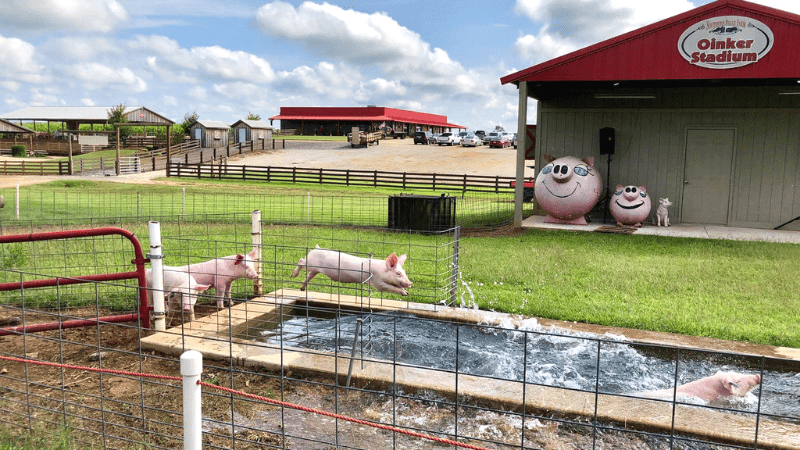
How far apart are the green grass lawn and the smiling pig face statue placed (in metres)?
1.20

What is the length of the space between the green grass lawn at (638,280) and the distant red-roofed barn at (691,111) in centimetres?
327

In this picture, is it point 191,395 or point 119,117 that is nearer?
point 191,395

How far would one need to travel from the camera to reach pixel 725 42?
13742 mm

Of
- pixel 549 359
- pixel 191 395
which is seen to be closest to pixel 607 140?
pixel 549 359

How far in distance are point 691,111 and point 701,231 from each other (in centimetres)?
343

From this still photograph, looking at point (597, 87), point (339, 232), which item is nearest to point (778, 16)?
point (597, 87)

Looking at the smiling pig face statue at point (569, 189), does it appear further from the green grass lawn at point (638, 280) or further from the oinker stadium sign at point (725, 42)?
the oinker stadium sign at point (725, 42)

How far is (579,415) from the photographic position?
15.4ft

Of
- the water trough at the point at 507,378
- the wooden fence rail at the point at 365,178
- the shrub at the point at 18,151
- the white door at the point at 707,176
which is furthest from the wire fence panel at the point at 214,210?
the shrub at the point at 18,151

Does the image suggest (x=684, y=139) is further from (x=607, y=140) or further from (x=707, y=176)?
(x=607, y=140)

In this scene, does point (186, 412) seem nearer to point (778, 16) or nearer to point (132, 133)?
point (778, 16)

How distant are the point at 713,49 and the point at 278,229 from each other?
33.6 feet

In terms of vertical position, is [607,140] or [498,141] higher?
[498,141]

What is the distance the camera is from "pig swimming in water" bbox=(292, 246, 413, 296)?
23.1ft
